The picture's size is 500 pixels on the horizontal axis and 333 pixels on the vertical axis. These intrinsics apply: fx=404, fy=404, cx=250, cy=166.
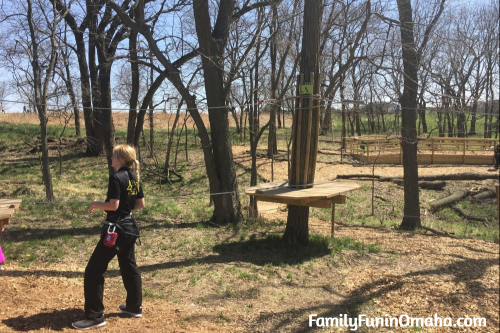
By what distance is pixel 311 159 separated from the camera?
6402 millimetres

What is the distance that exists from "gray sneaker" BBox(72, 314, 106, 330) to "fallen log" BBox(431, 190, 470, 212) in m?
13.2

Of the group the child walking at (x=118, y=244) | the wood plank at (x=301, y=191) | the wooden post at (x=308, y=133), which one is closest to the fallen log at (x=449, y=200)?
the wood plank at (x=301, y=191)

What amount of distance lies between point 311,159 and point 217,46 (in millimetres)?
3437

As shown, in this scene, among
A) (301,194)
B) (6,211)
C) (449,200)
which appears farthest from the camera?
(449,200)

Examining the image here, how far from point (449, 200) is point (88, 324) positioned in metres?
14.4

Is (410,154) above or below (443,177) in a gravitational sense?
above

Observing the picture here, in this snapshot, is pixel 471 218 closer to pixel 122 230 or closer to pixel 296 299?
pixel 296 299

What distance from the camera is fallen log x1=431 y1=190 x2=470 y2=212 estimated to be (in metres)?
14.4

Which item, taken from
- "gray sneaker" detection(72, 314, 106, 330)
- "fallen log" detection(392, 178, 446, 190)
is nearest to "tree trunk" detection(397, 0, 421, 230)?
"fallen log" detection(392, 178, 446, 190)

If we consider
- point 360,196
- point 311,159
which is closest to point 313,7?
point 311,159

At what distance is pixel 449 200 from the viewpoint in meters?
15.0

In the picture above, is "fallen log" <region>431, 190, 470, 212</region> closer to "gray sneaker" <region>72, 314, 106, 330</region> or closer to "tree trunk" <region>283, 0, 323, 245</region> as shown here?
"tree trunk" <region>283, 0, 323, 245</region>

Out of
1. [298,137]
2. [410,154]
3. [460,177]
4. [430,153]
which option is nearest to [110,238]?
[298,137]

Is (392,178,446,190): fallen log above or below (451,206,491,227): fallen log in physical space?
above
